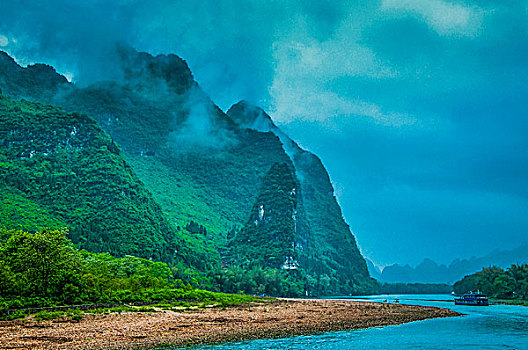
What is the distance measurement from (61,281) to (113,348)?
2450 centimetres

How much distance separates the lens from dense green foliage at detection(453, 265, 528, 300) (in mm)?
119250

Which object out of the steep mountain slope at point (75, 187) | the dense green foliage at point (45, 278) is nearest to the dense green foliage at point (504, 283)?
the steep mountain slope at point (75, 187)

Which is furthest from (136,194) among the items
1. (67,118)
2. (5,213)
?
(5,213)

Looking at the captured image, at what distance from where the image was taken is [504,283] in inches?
4727

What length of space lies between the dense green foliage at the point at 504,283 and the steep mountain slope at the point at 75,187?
9357cm

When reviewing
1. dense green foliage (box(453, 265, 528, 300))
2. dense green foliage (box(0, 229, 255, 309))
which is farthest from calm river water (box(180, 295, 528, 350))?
dense green foliage (box(453, 265, 528, 300))

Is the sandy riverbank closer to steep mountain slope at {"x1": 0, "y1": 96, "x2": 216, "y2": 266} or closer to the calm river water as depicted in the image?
the calm river water

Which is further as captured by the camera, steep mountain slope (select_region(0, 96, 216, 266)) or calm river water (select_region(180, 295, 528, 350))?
steep mountain slope (select_region(0, 96, 216, 266))

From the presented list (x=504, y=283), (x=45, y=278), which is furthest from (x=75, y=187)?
(x=504, y=283)

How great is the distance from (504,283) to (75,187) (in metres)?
132

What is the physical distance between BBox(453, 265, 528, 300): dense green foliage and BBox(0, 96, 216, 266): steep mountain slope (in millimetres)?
93570

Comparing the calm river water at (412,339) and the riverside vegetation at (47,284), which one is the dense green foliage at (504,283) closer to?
the calm river water at (412,339)

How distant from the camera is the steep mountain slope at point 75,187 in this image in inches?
4793

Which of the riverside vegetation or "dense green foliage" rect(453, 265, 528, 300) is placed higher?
"dense green foliage" rect(453, 265, 528, 300)
